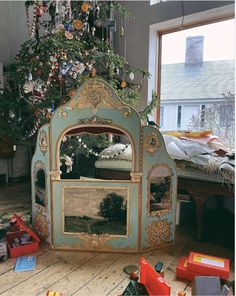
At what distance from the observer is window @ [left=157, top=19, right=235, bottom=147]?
292 centimetres

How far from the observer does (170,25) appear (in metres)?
3.26

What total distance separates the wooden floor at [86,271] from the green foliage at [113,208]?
0.26 meters

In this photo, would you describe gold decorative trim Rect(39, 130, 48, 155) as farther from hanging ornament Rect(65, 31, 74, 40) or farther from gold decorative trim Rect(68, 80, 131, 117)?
hanging ornament Rect(65, 31, 74, 40)

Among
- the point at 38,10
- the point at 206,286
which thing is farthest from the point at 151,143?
the point at 38,10

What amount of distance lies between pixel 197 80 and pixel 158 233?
2234 mm

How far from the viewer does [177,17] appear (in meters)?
3.12

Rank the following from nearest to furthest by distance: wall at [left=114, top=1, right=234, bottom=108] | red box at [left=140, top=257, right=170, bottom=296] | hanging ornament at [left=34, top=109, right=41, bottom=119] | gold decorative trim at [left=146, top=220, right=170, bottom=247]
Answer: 1. red box at [left=140, top=257, right=170, bottom=296]
2. gold decorative trim at [left=146, top=220, right=170, bottom=247]
3. hanging ornament at [left=34, top=109, right=41, bottom=119]
4. wall at [left=114, top=1, right=234, bottom=108]

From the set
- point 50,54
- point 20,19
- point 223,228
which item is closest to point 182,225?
point 223,228

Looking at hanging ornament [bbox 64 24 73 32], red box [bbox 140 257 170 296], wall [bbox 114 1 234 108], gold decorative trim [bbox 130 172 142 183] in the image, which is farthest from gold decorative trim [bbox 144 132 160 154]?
wall [bbox 114 1 234 108]

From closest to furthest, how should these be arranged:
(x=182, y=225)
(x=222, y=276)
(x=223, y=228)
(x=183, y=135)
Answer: (x=222, y=276), (x=223, y=228), (x=182, y=225), (x=183, y=135)

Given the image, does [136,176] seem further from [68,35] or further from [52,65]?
[68,35]

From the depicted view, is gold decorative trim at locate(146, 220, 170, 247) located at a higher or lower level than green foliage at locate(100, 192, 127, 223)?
lower

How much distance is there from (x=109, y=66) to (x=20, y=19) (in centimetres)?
202

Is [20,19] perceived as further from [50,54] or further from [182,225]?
[182,225]
